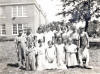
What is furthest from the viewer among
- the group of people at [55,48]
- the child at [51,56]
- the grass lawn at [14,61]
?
the child at [51,56]

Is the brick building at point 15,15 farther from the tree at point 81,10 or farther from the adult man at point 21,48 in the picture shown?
the adult man at point 21,48

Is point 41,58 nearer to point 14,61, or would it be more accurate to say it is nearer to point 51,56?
point 51,56

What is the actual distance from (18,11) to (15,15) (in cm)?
60

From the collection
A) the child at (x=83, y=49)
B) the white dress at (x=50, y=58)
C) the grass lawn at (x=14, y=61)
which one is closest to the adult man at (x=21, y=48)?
the grass lawn at (x=14, y=61)

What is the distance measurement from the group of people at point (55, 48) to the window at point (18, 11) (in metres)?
14.9

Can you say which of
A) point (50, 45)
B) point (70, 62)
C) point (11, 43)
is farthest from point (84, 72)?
point (11, 43)

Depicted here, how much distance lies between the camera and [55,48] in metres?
13.0

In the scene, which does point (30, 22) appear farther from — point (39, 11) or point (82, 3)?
point (82, 3)

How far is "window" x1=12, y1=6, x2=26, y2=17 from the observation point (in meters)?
27.7

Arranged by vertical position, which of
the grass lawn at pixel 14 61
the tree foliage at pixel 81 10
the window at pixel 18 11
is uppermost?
the window at pixel 18 11

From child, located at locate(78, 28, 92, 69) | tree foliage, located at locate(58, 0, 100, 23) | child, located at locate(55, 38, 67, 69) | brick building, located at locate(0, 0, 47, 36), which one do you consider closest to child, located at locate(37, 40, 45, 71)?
child, located at locate(55, 38, 67, 69)

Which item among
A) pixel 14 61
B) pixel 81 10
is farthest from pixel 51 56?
pixel 81 10

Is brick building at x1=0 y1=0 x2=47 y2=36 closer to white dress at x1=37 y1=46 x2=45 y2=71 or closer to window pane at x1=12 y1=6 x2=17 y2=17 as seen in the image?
window pane at x1=12 y1=6 x2=17 y2=17

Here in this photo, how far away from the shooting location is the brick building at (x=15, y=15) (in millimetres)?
27344
